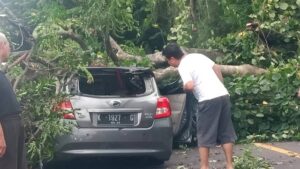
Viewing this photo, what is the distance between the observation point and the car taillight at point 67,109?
30.1ft

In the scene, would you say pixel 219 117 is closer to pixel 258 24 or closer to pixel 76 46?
pixel 76 46

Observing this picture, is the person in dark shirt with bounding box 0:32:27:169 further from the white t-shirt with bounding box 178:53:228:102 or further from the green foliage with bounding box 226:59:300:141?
the green foliage with bounding box 226:59:300:141

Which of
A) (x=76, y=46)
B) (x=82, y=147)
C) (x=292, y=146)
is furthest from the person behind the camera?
(x=292, y=146)

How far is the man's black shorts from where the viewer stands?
8531mm

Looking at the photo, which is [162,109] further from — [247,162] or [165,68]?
[165,68]

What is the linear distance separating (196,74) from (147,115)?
4.34 ft

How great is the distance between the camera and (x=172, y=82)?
12.5m

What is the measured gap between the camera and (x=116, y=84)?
33.1 ft

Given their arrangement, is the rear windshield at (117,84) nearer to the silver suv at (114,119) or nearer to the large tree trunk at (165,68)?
the silver suv at (114,119)

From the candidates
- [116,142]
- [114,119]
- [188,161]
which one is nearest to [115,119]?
[114,119]

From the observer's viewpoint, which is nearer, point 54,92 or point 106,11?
point 54,92

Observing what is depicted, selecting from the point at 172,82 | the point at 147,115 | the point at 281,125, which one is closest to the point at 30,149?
the point at 147,115

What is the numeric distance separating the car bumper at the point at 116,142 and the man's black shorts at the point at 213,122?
121 centimetres

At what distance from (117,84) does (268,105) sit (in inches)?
141
